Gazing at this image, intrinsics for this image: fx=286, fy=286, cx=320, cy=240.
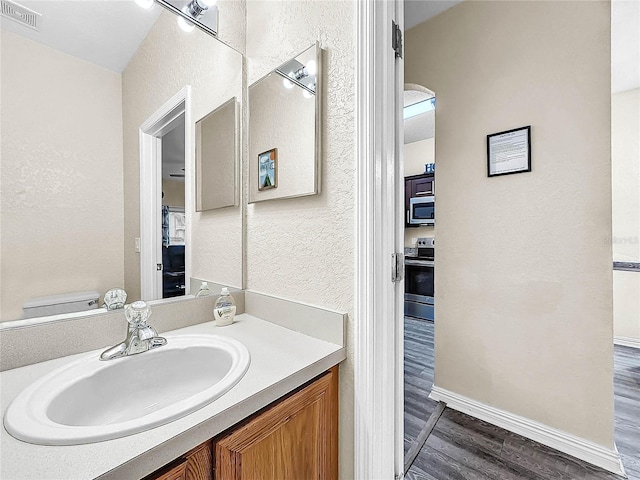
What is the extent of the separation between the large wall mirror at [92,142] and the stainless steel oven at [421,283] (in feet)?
9.98

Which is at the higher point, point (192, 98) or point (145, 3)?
point (145, 3)

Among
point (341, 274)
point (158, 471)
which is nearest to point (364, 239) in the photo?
point (341, 274)

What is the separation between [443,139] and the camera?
6.20ft

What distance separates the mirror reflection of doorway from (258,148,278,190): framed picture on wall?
313mm

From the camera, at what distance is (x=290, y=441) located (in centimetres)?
75

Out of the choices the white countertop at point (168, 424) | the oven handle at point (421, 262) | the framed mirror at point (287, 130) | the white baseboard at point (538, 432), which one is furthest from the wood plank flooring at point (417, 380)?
the framed mirror at point (287, 130)

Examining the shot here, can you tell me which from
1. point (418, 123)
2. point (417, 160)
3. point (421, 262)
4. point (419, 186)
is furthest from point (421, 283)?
point (418, 123)

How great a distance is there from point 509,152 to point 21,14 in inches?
81.5

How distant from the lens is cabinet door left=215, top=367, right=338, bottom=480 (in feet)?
2.03

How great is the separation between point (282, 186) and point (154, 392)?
0.79 m

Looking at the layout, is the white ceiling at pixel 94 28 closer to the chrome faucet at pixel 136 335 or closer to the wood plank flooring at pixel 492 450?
the chrome faucet at pixel 136 335

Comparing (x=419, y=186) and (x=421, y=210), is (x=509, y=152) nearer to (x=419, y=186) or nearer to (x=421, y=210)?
(x=421, y=210)

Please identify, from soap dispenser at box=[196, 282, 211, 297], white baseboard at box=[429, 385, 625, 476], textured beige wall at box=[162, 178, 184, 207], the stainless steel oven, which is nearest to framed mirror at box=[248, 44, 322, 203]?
textured beige wall at box=[162, 178, 184, 207]

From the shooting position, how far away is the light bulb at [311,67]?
38.8 inches
